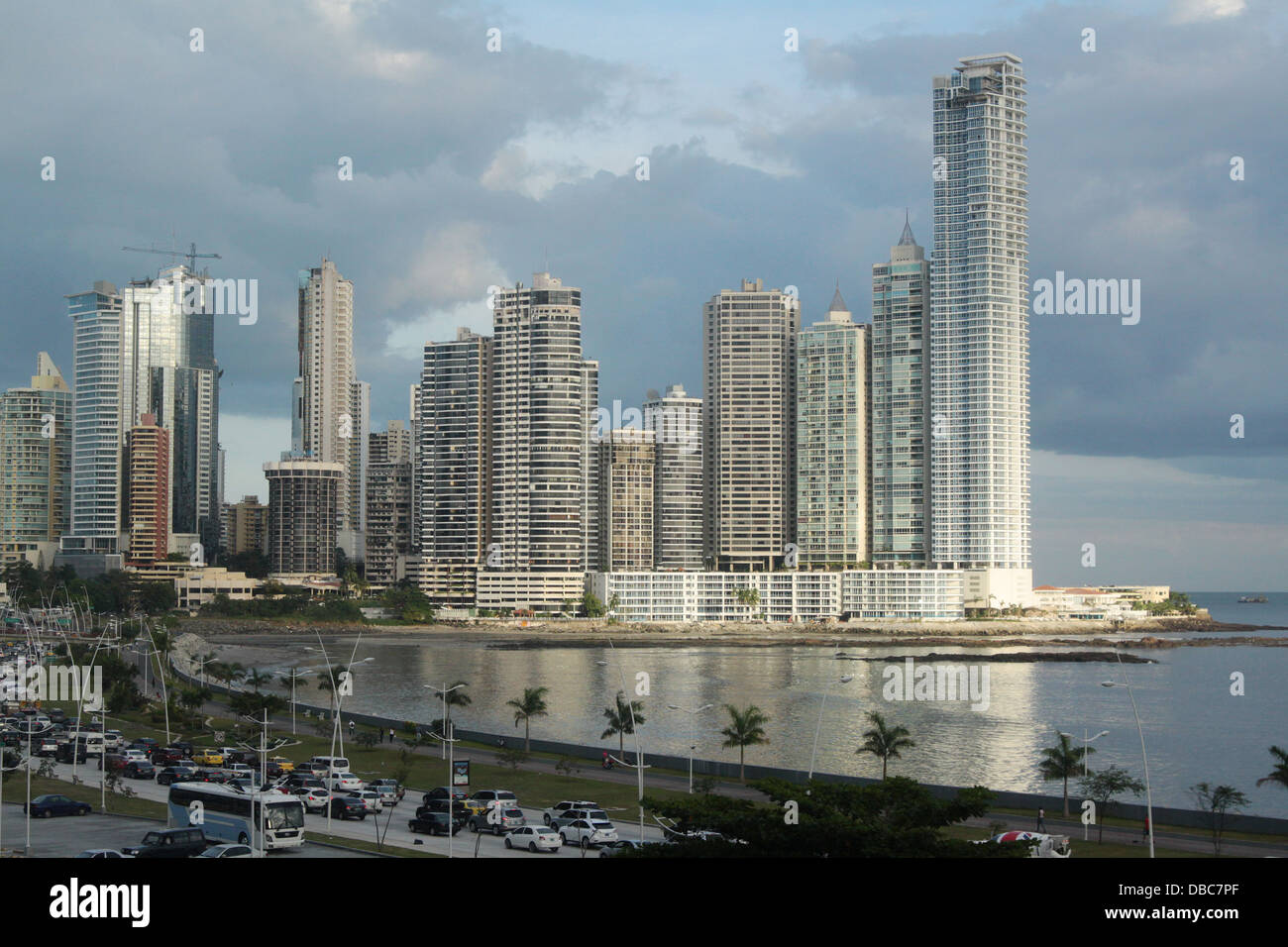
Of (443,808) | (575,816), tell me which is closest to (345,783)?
(443,808)

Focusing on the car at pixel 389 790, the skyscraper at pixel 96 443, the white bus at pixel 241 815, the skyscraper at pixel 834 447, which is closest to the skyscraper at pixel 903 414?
the skyscraper at pixel 834 447

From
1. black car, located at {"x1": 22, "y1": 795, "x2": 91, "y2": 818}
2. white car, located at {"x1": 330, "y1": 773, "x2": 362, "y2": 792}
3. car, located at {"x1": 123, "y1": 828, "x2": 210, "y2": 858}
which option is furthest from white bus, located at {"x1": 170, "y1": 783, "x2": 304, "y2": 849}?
white car, located at {"x1": 330, "y1": 773, "x2": 362, "y2": 792}

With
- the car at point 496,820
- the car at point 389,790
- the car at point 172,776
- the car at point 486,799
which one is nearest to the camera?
the car at point 496,820

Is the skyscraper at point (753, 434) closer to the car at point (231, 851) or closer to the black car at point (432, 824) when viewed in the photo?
the black car at point (432, 824)

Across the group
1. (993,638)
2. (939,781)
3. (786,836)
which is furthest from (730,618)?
(786,836)

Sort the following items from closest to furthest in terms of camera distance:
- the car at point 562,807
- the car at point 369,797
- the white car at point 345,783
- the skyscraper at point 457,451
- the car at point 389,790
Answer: the car at point 562,807 → the car at point 369,797 → the car at point 389,790 → the white car at point 345,783 → the skyscraper at point 457,451

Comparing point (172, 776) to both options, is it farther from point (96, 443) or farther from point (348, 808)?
point (96, 443)
